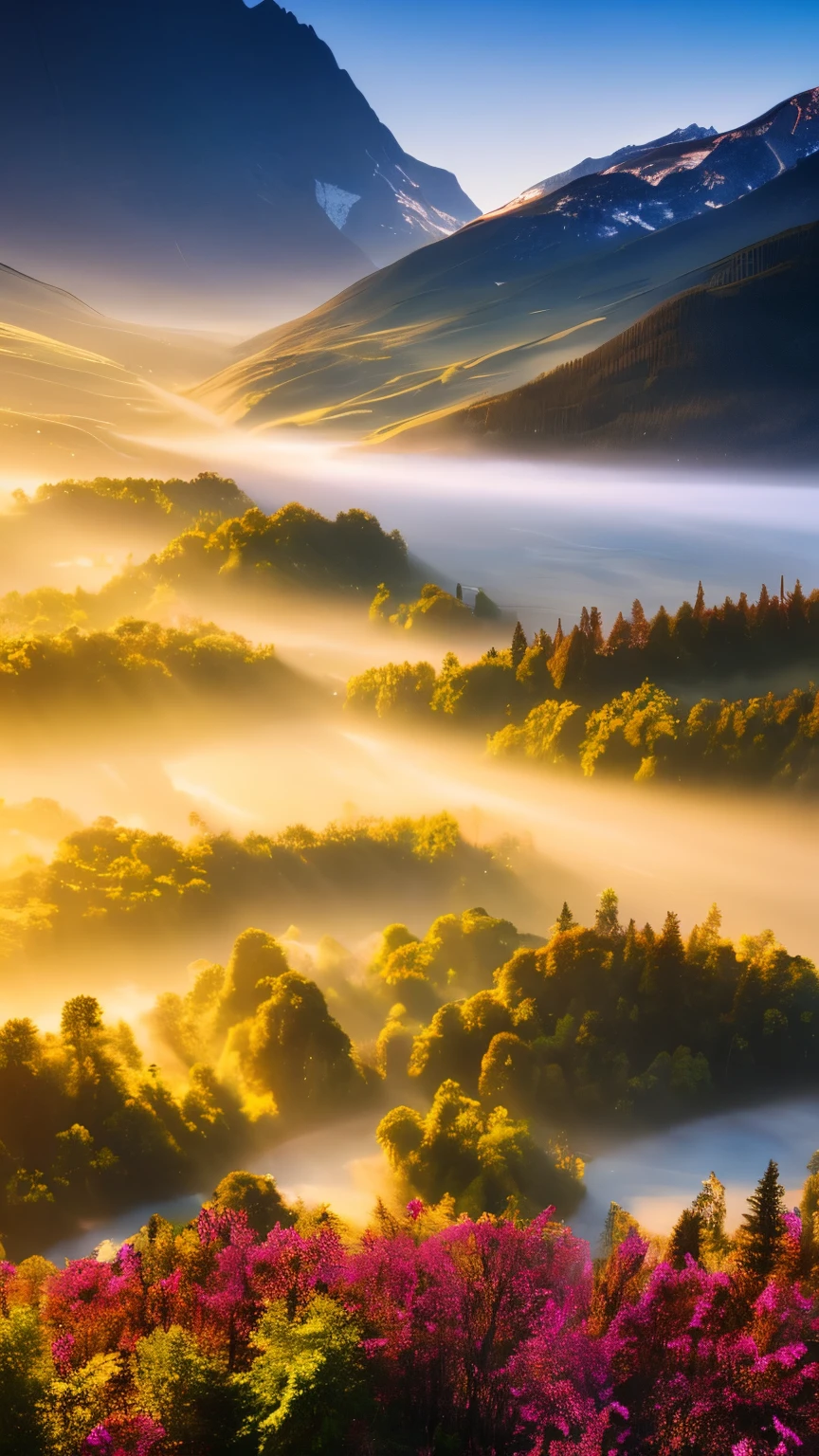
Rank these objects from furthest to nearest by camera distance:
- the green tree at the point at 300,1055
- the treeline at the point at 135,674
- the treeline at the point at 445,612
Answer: the treeline at the point at 445,612
the treeline at the point at 135,674
the green tree at the point at 300,1055

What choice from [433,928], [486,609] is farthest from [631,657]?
[433,928]

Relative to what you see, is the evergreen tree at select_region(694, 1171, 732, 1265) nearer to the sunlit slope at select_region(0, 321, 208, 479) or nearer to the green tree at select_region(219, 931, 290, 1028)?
the green tree at select_region(219, 931, 290, 1028)

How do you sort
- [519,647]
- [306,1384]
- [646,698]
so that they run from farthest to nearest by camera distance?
1. [519,647]
2. [646,698]
3. [306,1384]

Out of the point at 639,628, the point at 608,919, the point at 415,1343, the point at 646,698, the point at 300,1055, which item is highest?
the point at 639,628

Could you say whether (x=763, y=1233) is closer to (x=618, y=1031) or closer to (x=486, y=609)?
(x=618, y=1031)

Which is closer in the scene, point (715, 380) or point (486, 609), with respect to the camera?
point (486, 609)

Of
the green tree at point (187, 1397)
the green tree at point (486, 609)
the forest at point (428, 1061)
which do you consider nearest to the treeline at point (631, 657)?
the green tree at point (486, 609)

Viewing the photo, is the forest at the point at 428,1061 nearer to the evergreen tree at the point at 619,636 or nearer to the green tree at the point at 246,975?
the green tree at the point at 246,975
